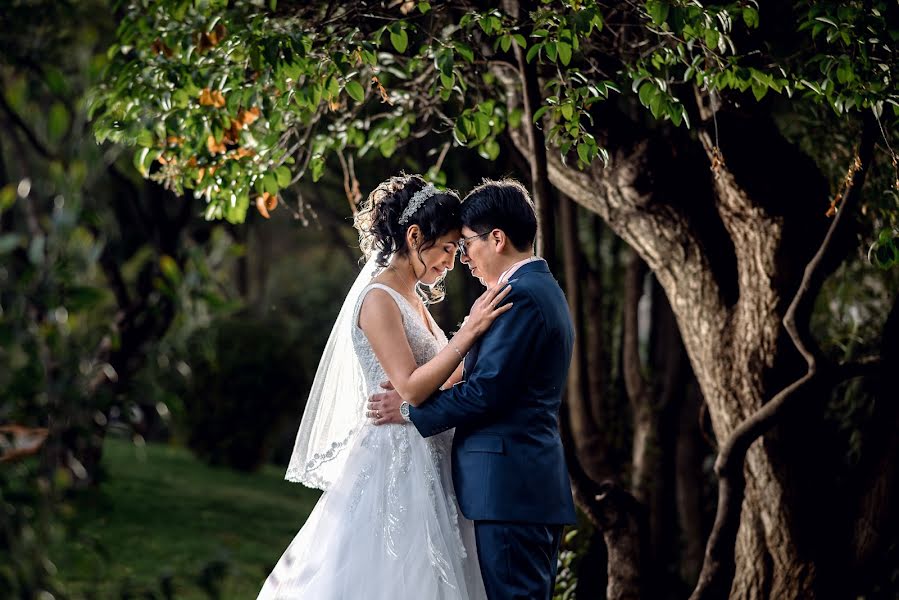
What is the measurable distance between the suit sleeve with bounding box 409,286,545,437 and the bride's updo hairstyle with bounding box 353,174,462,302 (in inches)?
18.6

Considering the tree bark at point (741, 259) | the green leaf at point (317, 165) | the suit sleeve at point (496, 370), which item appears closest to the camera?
the suit sleeve at point (496, 370)

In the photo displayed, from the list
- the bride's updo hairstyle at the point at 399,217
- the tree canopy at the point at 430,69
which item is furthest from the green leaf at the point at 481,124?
the bride's updo hairstyle at the point at 399,217

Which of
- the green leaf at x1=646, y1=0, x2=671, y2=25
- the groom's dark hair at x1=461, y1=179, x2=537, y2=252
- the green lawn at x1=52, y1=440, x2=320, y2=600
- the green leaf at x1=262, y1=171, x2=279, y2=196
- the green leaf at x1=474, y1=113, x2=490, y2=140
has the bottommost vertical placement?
the green lawn at x1=52, y1=440, x2=320, y2=600

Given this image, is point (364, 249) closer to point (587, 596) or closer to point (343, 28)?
point (343, 28)

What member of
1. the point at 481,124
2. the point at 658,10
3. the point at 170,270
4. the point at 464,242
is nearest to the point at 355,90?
the point at 481,124

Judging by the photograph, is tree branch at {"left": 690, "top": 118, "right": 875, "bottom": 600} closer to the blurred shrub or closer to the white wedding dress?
the white wedding dress

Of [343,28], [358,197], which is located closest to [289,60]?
[343,28]

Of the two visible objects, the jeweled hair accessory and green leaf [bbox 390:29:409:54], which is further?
green leaf [bbox 390:29:409:54]

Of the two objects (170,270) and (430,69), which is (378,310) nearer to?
(430,69)

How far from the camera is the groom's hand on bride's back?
148 inches

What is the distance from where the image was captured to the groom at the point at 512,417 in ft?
11.3

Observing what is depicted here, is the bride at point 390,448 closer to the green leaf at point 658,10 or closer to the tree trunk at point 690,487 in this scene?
the green leaf at point 658,10

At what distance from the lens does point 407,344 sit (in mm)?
3668

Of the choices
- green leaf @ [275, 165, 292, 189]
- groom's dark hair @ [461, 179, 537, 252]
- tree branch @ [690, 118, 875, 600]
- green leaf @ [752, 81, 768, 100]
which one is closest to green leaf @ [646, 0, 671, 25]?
green leaf @ [752, 81, 768, 100]
